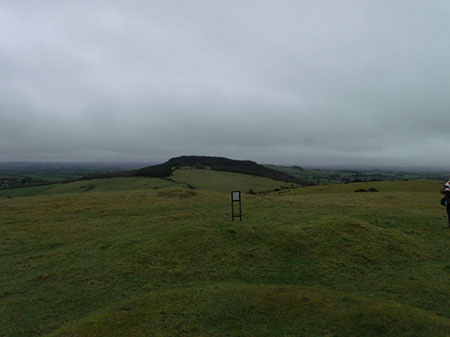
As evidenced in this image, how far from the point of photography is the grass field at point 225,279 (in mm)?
7559

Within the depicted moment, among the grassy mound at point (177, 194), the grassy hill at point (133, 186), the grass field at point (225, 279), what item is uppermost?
A: the grassy mound at point (177, 194)

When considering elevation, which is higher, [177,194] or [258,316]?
[177,194]

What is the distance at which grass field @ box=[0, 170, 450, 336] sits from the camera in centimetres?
756

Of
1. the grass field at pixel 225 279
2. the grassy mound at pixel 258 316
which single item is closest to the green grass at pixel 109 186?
the grass field at pixel 225 279

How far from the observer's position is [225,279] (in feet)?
35.8

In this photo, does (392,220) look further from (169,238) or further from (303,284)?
(169,238)

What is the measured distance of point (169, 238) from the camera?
1426 cm

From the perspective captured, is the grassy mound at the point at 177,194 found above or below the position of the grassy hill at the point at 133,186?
above

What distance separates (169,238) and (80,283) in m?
4.68

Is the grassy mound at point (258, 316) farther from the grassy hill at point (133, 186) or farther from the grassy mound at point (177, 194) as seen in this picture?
the grassy hill at point (133, 186)

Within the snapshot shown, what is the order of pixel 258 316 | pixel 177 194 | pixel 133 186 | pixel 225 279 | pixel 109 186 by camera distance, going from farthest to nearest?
pixel 109 186, pixel 133 186, pixel 177 194, pixel 225 279, pixel 258 316

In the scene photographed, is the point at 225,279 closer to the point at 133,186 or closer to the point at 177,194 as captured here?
the point at 177,194

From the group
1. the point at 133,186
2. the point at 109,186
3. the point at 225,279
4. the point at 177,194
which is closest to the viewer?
the point at 225,279

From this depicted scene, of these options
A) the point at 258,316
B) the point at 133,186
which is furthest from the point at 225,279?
the point at 133,186
